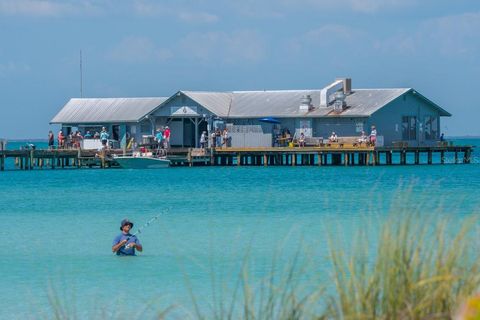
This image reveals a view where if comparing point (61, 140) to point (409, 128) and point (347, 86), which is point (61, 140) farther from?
point (409, 128)

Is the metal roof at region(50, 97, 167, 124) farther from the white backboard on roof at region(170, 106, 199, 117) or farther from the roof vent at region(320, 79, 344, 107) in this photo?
the roof vent at region(320, 79, 344, 107)

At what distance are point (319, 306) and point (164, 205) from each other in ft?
98.9

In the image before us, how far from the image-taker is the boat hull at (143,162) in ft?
205

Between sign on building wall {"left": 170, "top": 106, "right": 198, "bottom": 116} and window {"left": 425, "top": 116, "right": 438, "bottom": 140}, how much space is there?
41.1 ft

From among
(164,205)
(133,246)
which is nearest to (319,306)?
(133,246)

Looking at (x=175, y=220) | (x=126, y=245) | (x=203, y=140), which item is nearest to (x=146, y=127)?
(x=203, y=140)

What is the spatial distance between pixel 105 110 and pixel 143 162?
602 cm

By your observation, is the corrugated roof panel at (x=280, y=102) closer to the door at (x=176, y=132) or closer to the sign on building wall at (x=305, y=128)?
the sign on building wall at (x=305, y=128)

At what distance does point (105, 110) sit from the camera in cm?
6756

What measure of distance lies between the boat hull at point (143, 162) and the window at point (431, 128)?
1409 centimetres

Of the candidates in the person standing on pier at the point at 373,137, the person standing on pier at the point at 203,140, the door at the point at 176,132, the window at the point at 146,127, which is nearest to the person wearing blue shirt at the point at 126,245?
the person standing on pier at the point at 373,137

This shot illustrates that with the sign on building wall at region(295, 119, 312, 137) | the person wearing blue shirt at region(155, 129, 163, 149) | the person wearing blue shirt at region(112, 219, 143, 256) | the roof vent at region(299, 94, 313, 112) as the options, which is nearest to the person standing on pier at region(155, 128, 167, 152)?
the person wearing blue shirt at region(155, 129, 163, 149)

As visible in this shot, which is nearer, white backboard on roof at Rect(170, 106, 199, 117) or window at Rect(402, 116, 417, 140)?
window at Rect(402, 116, 417, 140)

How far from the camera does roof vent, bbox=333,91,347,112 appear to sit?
61.2 meters
